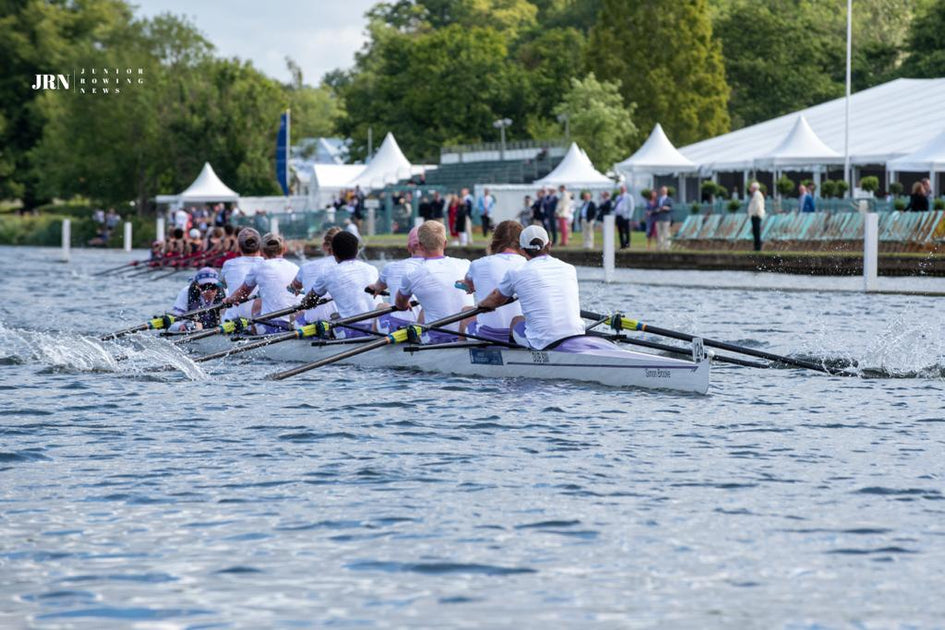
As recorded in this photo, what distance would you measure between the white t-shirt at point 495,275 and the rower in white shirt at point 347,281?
2.11 m

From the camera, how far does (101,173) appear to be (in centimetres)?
8444

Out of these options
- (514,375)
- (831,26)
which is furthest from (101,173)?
(514,375)

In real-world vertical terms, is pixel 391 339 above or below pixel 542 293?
below

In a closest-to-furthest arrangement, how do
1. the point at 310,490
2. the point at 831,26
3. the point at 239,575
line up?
the point at 239,575
the point at 310,490
the point at 831,26

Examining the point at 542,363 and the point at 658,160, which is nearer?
the point at 542,363

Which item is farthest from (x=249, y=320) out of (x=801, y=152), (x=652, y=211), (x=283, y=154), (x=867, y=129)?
(x=283, y=154)

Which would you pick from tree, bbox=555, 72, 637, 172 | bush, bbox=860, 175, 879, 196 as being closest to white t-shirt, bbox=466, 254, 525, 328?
bush, bbox=860, 175, 879, 196

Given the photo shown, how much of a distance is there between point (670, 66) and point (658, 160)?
3158cm

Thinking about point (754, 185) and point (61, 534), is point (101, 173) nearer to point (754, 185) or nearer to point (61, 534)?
point (754, 185)

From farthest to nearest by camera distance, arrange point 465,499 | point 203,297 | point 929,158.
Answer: point 929,158 < point 203,297 < point 465,499

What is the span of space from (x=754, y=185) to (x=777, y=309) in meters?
11.9

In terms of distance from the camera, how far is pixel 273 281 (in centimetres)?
1872

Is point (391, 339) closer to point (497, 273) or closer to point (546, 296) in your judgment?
point (497, 273)

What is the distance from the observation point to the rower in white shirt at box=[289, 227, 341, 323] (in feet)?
58.3
